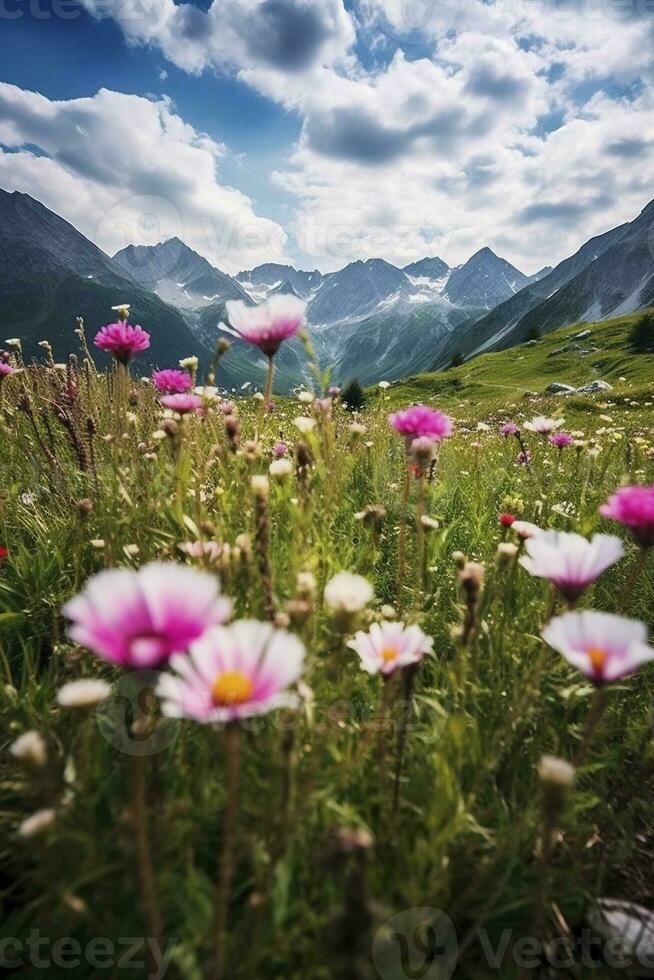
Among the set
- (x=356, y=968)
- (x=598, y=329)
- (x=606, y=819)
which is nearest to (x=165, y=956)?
(x=356, y=968)

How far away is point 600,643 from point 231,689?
0.86 metres

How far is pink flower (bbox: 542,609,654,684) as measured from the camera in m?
1.10

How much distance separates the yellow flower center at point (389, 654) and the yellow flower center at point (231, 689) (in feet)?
2.20

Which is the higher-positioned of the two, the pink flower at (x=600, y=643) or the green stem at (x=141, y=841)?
the pink flower at (x=600, y=643)

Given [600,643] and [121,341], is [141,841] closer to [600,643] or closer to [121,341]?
[600,643]

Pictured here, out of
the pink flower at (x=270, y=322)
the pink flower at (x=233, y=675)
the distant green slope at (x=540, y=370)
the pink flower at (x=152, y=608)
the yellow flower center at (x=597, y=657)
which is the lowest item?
the yellow flower center at (x=597, y=657)

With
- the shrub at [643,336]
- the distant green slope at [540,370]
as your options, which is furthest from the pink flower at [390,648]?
the shrub at [643,336]

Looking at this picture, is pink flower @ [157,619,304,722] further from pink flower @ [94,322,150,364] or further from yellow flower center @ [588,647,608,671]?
pink flower @ [94,322,150,364]

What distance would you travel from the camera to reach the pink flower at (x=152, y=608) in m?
0.92

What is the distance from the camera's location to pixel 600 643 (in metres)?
1.20

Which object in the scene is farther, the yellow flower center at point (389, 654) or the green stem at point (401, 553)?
the green stem at point (401, 553)

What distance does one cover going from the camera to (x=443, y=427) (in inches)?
93.5

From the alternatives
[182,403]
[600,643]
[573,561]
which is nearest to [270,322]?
[182,403]

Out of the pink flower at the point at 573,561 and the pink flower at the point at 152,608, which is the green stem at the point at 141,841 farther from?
the pink flower at the point at 573,561
